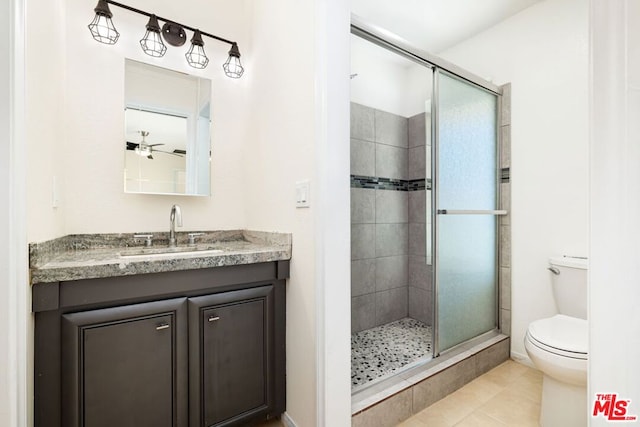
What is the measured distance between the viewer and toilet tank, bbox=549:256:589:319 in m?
1.77

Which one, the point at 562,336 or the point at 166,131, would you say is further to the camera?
the point at 166,131

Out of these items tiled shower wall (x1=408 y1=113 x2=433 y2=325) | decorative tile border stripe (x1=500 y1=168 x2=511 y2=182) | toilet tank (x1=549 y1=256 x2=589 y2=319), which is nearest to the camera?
toilet tank (x1=549 y1=256 x2=589 y2=319)

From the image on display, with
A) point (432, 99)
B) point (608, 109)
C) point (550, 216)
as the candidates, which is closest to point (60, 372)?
point (608, 109)

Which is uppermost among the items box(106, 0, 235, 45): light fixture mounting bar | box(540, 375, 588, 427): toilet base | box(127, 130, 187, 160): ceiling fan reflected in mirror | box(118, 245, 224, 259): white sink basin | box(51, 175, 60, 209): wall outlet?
box(106, 0, 235, 45): light fixture mounting bar

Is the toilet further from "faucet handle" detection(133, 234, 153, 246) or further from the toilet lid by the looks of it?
"faucet handle" detection(133, 234, 153, 246)

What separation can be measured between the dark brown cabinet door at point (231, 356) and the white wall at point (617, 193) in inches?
46.6

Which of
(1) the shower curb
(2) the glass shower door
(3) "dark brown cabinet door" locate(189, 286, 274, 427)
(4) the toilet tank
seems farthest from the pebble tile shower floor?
(4) the toilet tank

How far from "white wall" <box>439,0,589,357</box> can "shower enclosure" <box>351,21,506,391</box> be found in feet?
0.52

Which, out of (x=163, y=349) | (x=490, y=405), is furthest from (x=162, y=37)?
(x=490, y=405)

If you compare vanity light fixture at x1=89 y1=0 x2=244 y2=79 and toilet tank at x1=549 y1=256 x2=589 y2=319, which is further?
toilet tank at x1=549 y1=256 x2=589 y2=319

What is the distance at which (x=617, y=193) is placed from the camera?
0.64 meters

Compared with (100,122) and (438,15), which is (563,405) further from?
(100,122)

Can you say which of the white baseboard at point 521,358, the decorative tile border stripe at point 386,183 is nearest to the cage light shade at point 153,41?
the decorative tile border stripe at point 386,183

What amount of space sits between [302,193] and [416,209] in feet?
5.74
